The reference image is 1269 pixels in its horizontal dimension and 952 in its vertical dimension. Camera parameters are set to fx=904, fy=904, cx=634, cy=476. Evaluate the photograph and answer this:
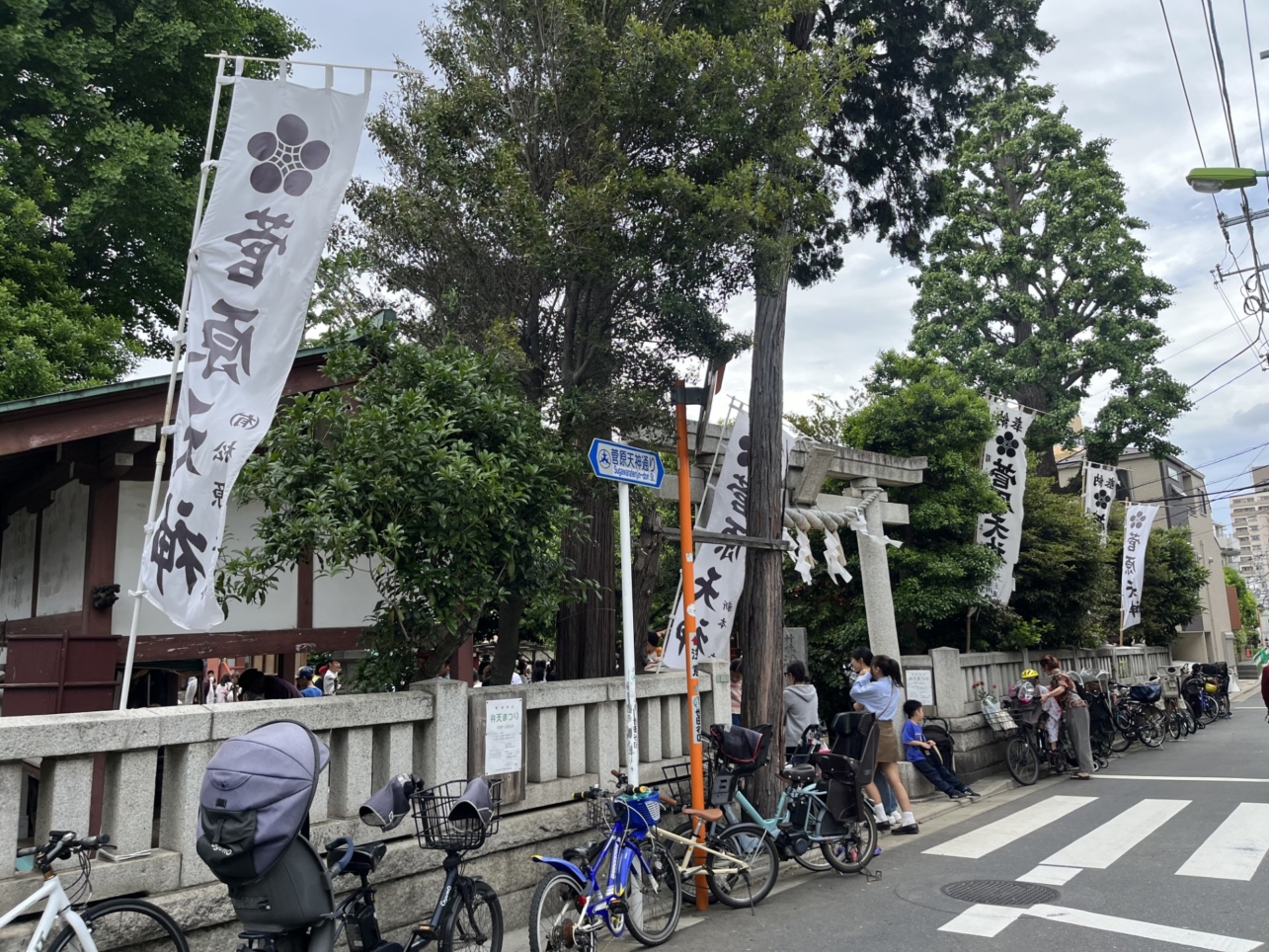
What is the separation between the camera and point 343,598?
924 cm

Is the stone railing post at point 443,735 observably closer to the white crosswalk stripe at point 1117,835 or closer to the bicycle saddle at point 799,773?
the bicycle saddle at point 799,773

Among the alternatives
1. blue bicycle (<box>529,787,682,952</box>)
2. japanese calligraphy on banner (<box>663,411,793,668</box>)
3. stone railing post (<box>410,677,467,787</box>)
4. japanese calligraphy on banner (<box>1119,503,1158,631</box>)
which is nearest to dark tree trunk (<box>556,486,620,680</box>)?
japanese calligraphy on banner (<box>663,411,793,668</box>)

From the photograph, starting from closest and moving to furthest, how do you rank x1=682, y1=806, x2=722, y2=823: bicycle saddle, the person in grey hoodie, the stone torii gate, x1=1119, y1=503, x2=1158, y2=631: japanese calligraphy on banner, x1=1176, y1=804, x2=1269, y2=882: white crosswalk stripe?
x1=682, y1=806, x2=722, y2=823: bicycle saddle
x1=1176, y1=804, x2=1269, y2=882: white crosswalk stripe
the person in grey hoodie
the stone torii gate
x1=1119, y1=503, x2=1158, y2=631: japanese calligraphy on banner

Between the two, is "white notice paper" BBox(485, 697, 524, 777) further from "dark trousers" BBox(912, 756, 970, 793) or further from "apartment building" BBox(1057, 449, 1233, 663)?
"apartment building" BBox(1057, 449, 1233, 663)

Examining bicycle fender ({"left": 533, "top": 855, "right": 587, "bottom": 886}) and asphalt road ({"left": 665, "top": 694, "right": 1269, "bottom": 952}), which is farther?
asphalt road ({"left": 665, "top": 694, "right": 1269, "bottom": 952})

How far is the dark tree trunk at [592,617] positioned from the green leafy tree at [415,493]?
8.49ft

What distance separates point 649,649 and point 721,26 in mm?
8749

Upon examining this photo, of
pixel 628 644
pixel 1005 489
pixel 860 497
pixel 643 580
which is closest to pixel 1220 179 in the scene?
pixel 1005 489

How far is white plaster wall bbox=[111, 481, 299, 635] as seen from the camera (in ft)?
26.9

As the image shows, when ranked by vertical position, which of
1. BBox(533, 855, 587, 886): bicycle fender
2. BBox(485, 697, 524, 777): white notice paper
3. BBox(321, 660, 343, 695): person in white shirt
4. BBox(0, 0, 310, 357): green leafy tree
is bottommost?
BBox(533, 855, 587, 886): bicycle fender

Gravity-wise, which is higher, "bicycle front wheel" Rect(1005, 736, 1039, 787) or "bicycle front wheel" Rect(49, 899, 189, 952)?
"bicycle front wheel" Rect(49, 899, 189, 952)

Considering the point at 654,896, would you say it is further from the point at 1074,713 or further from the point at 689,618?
the point at 1074,713

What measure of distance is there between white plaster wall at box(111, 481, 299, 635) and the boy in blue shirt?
7.75 m

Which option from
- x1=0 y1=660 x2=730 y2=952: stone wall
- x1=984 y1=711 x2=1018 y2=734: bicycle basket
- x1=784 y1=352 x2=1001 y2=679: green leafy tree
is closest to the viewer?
x1=0 y1=660 x2=730 y2=952: stone wall
